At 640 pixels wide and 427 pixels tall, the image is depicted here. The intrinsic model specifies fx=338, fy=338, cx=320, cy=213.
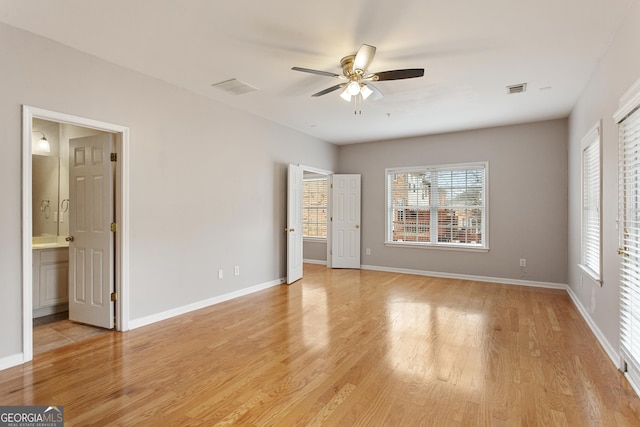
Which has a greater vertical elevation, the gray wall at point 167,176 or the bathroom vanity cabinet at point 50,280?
the gray wall at point 167,176

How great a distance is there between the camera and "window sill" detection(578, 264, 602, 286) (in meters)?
3.36

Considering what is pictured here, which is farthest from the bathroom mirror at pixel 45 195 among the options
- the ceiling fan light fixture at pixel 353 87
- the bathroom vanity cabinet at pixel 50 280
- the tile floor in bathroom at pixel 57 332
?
the ceiling fan light fixture at pixel 353 87

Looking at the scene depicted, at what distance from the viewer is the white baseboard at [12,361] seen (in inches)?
106

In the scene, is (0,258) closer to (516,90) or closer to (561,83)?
(516,90)

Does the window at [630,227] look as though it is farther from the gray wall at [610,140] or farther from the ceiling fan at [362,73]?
the ceiling fan at [362,73]

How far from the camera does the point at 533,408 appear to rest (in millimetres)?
2168

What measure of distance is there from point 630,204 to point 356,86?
2.42 meters

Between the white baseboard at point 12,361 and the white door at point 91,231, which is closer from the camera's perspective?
the white baseboard at point 12,361

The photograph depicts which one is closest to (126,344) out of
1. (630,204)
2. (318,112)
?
(318,112)

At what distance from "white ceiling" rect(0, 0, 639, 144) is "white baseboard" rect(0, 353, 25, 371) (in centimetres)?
269

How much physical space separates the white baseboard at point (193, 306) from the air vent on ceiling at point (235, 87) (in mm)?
2739

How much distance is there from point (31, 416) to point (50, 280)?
2.56m

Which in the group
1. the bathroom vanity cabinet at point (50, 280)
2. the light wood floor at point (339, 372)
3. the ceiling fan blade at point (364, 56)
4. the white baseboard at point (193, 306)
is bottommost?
the light wood floor at point (339, 372)

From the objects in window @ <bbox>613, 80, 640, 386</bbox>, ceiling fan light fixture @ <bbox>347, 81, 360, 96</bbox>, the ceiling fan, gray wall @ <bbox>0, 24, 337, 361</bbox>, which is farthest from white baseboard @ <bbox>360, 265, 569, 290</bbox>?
ceiling fan light fixture @ <bbox>347, 81, 360, 96</bbox>
